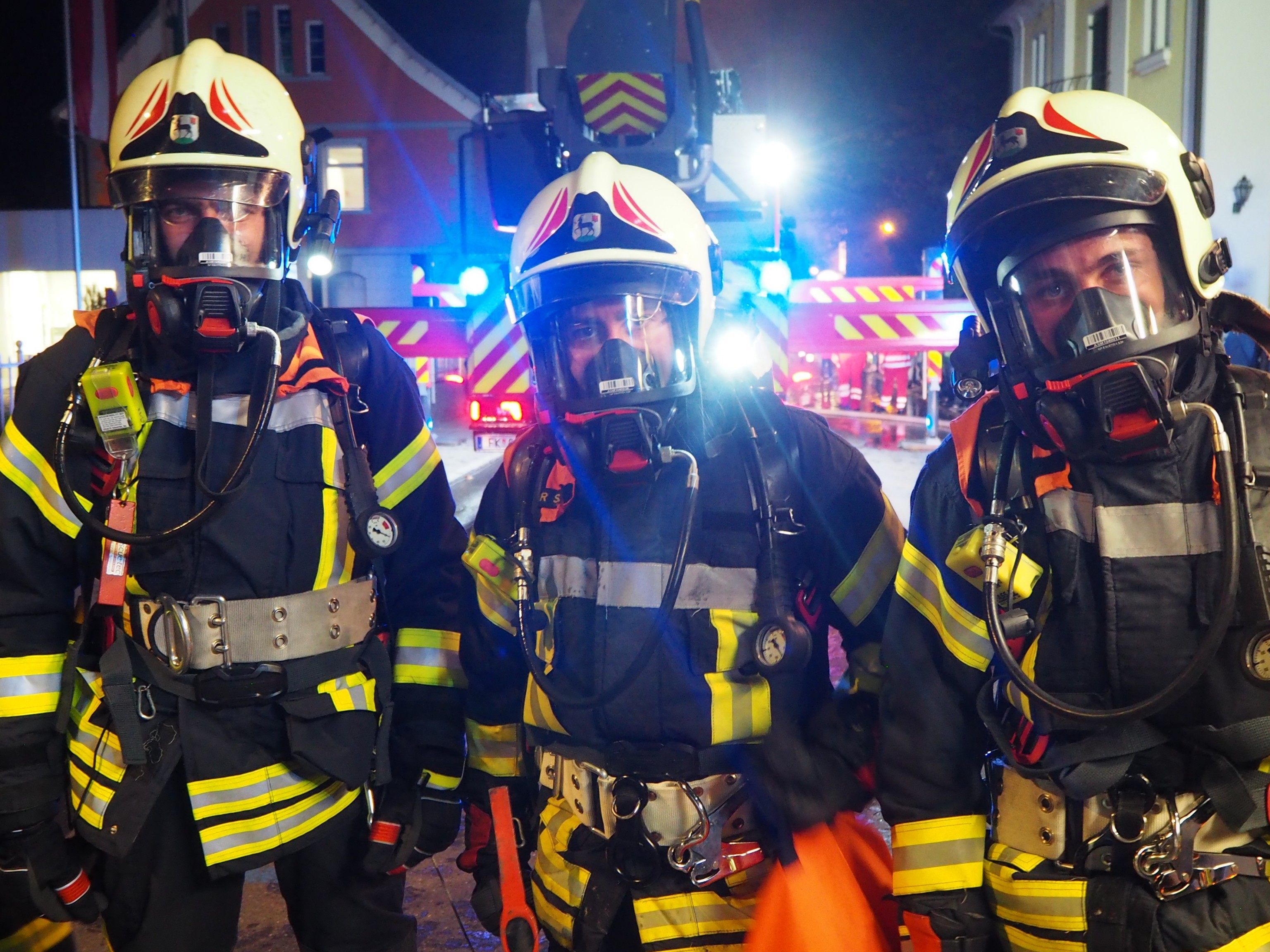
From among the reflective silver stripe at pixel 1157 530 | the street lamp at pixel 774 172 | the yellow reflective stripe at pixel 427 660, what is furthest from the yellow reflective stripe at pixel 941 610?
the street lamp at pixel 774 172

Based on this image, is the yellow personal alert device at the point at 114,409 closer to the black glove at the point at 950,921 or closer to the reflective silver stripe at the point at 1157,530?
the black glove at the point at 950,921

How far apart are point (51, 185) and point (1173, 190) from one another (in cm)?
2599

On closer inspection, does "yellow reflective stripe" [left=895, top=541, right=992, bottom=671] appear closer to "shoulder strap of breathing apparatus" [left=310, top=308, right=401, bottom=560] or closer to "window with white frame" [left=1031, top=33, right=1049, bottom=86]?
"shoulder strap of breathing apparatus" [left=310, top=308, right=401, bottom=560]

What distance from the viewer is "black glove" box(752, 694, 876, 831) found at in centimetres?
207

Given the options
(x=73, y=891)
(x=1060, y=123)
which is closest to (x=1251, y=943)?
(x=1060, y=123)

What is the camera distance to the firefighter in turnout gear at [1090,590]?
1.71 metres

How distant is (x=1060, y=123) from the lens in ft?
6.41

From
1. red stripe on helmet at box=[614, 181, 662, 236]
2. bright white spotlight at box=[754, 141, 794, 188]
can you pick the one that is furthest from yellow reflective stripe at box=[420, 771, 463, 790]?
bright white spotlight at box=[754, 141, 794, 188]

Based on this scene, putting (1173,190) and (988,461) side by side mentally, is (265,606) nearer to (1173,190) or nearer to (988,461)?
(988,461)

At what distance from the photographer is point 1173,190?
1.90 meters

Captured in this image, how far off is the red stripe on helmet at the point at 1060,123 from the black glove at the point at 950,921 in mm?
1438

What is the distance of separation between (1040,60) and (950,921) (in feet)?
70.1

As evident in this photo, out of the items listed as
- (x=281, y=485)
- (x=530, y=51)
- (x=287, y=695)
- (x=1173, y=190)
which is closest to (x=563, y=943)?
(x=287, y=695)

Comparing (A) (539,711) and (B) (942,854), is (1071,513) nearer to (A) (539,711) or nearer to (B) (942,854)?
(B) (942,854)
